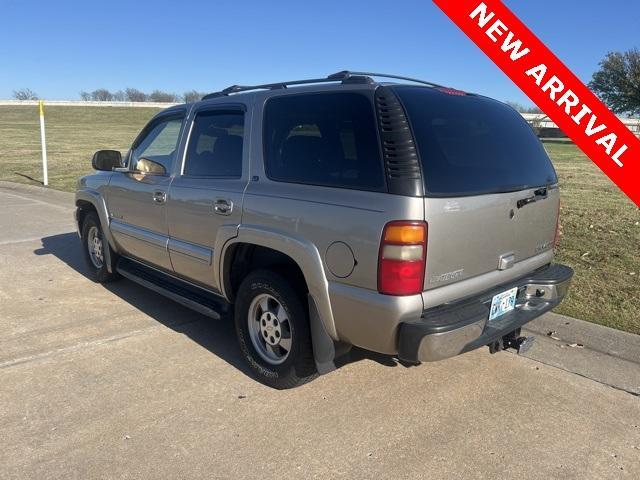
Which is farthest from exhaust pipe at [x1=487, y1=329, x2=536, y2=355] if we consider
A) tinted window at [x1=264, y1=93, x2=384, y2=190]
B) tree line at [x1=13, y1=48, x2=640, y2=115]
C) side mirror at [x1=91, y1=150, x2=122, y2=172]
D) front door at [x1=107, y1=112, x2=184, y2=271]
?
tree line at [x1=13, y1=48, x2=640, y2=115]

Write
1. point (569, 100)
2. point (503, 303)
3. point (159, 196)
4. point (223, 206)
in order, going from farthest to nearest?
point (569, 100) → point (159, 196) → point (223, 206) → point (503, 303)

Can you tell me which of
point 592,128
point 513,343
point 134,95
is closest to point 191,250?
point 513,343

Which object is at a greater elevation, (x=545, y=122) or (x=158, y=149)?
(x=545, y=122)

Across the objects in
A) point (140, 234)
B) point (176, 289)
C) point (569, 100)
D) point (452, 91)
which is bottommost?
point (176, 289)

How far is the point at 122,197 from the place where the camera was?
16.0 ft

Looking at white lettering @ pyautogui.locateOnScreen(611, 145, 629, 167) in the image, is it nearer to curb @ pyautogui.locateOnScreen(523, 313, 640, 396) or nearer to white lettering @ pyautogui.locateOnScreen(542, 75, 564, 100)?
white lettering @ pyautogui.locateOnScreen(542, 75, 564, 100)

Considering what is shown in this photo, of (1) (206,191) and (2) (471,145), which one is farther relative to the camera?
(1) (206,191)

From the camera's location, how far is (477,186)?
294 cm

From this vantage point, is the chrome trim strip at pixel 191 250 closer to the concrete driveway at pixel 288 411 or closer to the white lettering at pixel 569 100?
the concrete driveway at pixel 288 411

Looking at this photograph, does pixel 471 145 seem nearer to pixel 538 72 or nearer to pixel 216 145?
pixel 216 145

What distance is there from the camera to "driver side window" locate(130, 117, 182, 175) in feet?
14.3

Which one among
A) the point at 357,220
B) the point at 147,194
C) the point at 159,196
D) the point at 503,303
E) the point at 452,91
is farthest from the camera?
Answer: the point at 147,194

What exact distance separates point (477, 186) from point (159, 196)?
8.22 ft

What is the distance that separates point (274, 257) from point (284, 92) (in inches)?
42.0
